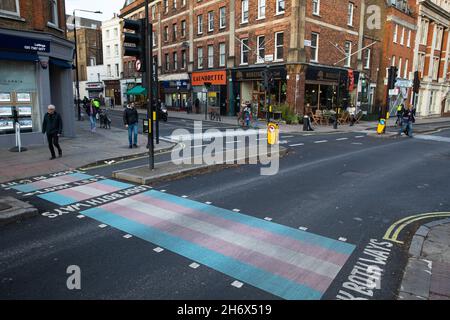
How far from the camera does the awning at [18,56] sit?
12505 mm

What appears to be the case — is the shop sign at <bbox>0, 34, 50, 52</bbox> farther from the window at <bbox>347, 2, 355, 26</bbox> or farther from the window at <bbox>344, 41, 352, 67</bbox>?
the window at <bbox>347, 2, 355, 26</bbox>

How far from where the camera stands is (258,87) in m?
29.7

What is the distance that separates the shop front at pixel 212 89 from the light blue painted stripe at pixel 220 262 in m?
26.4

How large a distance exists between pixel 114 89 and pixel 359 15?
37728mm

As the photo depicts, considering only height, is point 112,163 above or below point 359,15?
below

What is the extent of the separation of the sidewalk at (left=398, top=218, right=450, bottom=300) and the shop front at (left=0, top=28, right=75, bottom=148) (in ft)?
43.2

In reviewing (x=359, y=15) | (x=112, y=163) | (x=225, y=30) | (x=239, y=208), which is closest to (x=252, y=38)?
(x=225, y=30)

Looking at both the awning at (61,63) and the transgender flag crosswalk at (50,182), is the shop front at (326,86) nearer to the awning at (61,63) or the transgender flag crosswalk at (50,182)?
the awning at (61,63)

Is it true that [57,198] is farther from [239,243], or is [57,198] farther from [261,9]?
[261,9]

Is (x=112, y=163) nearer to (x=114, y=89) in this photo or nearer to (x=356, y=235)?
(x=356, y=235)

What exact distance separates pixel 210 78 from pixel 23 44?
2207 centimetres

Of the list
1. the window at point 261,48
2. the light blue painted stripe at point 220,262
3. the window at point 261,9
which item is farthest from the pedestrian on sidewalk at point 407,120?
the light blue painted stripe at point 220,262

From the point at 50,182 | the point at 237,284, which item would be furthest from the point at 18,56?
the point at 237,284

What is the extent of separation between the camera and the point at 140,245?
16.2ft
